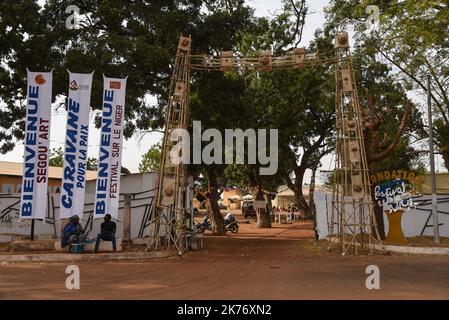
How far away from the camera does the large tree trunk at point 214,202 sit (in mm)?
23031

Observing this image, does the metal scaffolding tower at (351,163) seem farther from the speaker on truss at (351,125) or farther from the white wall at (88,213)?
the white wall at (88,213)

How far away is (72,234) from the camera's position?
45.5 feet

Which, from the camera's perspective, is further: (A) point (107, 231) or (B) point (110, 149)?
(B) point (110, 149)

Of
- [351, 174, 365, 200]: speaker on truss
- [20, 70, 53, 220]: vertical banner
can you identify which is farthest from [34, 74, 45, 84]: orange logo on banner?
[351, 174, 365, 200]: speaker on truss

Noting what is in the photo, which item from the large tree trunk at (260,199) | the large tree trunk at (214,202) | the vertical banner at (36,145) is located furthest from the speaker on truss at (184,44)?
the large tree trunk at (260,199)

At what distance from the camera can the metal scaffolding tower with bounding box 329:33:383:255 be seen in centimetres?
1499

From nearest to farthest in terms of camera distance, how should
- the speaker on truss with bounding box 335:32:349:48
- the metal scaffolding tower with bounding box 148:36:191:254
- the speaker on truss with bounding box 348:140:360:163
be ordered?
1. the metal scaffolding tower with bounding box 148:36:191:254
2. the speaker on truss with bounding box 348:140:360:163
3. the speaker on truss with bounding box 335:32:349:48

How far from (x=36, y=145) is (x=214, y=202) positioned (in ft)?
36.2

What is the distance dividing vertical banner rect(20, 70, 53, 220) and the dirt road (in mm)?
2475

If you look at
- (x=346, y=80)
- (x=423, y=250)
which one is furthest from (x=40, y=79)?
(x=423, y=250)

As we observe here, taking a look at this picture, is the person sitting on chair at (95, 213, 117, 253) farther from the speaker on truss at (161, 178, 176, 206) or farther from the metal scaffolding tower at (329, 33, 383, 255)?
the metal scaffolding tower at (329, 33, 383, 255)

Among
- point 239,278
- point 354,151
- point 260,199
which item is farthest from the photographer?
point 260,199

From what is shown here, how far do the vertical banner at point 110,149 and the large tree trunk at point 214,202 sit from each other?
863 centimetres

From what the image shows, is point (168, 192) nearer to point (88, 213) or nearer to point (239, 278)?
point (239, 278)
